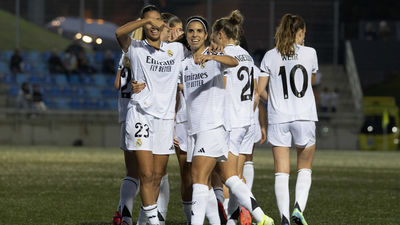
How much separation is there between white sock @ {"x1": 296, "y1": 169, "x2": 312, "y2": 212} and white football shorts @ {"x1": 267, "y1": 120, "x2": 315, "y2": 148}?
295 millimetres

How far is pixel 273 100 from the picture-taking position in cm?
1012

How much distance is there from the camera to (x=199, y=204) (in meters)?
8.63

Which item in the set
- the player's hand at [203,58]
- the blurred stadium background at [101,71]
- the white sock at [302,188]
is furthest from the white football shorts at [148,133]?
Result: the blurred stadium background at [101,71]

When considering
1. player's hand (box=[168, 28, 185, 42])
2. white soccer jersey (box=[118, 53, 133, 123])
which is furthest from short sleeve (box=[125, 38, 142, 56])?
white soccer jersey (box=[118, 53, 133, 123])

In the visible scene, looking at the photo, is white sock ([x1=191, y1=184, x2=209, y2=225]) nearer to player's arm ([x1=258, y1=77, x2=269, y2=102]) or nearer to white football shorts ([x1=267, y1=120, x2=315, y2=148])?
white football shorts ([x1=267, y1=120, x2=315, y2=148])

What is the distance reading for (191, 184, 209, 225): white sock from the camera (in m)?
8.60

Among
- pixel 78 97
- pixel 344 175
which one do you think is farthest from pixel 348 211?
pixel 78 97

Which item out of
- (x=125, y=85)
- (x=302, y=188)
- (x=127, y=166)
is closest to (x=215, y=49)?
(x=125, y=85)

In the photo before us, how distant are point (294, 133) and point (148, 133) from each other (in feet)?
5.85

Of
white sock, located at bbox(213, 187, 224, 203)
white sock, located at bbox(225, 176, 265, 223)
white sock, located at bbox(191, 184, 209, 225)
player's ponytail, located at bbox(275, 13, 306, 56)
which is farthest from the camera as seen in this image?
white sock, located at bbox(213, 187, 224, 203)

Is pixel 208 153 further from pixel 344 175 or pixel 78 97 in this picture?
pixel 78 97

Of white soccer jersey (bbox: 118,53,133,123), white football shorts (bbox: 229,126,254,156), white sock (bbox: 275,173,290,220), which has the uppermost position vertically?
white soccer jersey (bbox: 118,53,133,123)

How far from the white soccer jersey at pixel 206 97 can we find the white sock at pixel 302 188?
1.49 m

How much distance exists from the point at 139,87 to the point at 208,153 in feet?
3.24
